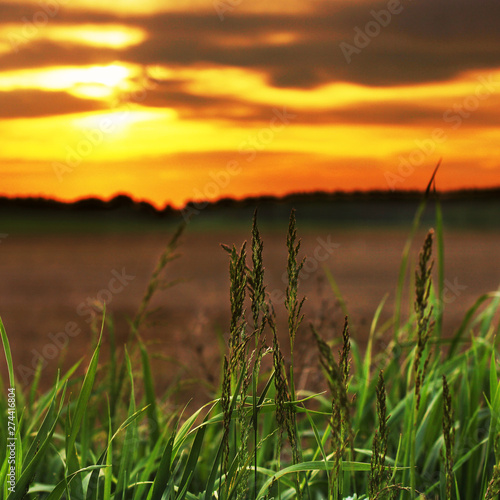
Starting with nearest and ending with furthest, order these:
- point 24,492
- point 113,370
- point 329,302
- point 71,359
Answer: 1. point 24,492
2. point 113,370
3. point 329,302
4. point 71,359

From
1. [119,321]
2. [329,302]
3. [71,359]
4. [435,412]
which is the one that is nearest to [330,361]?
[435,412]

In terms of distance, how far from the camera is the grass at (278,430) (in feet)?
3.55

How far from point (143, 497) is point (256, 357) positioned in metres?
0.85

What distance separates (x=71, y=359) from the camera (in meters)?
6.95

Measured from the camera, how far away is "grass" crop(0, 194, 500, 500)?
3.55 ft

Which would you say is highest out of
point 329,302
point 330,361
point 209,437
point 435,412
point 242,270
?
point 242,270

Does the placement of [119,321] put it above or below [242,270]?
below

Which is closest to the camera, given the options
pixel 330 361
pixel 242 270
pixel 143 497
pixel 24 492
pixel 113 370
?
pixel 330 361

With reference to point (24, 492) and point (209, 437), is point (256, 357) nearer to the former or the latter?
point (24, 492)

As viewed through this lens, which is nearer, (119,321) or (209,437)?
(209,437)

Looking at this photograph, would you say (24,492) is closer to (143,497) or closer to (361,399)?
(143,497)

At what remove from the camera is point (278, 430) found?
1508 millimetres

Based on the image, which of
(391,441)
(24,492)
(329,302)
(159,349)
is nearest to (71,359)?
(159,349)

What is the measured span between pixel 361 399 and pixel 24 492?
1.27 m
